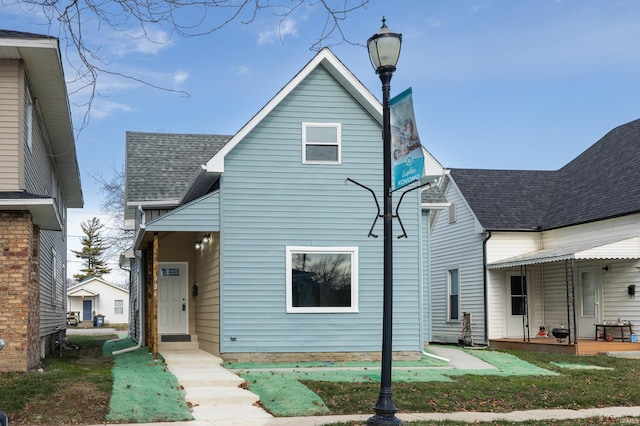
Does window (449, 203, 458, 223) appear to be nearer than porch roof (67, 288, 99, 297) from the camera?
Yes

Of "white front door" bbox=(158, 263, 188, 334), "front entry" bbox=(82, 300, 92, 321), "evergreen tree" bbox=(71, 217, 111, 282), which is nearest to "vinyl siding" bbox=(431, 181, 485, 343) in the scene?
"white front door" bbox=(158, 263, 188, 334)

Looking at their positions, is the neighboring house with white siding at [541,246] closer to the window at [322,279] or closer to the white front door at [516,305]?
the white front door at [516,305]

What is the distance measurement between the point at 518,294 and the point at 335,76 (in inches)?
464

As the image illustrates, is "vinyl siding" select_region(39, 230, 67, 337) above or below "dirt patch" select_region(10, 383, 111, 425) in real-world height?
above

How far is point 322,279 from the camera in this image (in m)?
17.4

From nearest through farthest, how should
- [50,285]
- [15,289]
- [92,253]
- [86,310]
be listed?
[15,289], [50,285], [86,310], [92,253]

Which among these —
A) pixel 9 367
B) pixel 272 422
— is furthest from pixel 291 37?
pixel 9 367

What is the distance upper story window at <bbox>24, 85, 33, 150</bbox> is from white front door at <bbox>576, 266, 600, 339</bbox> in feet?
52.5

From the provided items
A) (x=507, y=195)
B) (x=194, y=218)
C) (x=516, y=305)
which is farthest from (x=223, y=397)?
(x=507, y=195)

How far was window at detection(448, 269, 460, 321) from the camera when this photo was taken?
27.9 metres

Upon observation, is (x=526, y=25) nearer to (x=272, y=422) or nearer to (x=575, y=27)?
(x=575, y=27)

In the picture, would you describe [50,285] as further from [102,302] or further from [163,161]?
[102,302]

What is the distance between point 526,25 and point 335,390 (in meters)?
10.9

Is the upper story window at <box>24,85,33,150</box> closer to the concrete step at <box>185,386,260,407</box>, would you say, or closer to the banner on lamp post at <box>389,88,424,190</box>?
the concrete step at <box>185,386,260,407</box>
